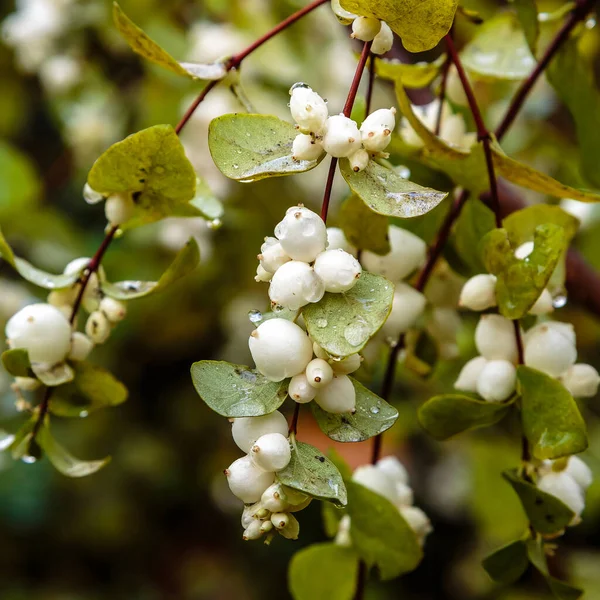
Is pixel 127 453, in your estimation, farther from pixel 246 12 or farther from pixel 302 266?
pixel 302 266

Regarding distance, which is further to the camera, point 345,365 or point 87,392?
point 87,392

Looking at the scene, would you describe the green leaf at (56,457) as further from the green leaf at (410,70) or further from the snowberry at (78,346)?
the green leaf at (410,70)

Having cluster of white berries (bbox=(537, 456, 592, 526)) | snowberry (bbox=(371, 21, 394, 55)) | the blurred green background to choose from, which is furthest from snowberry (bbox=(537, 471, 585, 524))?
snowberry (bbox=(371, 21, 394, 55))

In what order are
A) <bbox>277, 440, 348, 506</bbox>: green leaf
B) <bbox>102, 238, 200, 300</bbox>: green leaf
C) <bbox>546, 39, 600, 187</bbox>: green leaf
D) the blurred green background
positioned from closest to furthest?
<bbox>277, 440, 348, 506</bbox>: green leaf, <bbox>102, 238, 200, 300</bbox>: green leaf, <bbox>546, 39, 600, 187</bbox>: green leaf, the blurred green background

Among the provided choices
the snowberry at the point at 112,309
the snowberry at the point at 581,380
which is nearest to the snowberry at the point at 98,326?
Answer: the snowberry at the point at 112,309

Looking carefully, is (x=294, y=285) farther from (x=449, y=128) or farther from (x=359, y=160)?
(x=449, y=128)

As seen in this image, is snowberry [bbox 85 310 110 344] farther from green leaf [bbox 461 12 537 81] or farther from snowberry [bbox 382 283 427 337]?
green leaf [bbox 461 12 537 81]

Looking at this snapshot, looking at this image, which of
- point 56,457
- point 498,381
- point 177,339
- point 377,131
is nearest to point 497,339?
point 498,381
